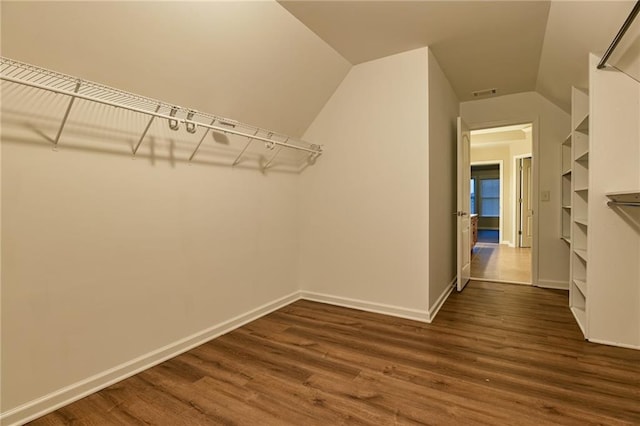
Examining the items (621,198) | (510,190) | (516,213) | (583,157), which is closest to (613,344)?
(621,198)

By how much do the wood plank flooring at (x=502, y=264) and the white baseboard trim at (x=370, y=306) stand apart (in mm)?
2026

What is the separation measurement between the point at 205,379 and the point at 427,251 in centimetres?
198

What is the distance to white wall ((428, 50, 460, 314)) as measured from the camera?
9.57ft

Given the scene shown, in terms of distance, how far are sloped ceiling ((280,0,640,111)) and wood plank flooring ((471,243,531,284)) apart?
2.45m

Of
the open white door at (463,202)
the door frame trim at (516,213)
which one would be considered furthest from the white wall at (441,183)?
the door frame trim at (516,213)

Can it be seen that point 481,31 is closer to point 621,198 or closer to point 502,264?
point 621,198

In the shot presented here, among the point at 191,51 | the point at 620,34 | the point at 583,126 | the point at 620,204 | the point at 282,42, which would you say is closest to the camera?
the point at 620,34

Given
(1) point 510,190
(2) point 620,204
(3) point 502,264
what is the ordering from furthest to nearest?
(1) point 510,190, (3) point 502,264, (2) point 620,204

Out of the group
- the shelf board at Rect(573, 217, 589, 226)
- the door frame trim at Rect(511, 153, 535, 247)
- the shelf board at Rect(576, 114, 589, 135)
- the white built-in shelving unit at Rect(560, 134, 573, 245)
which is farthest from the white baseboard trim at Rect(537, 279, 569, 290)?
the door frame trim at Rect(511, 153, 535, 247)

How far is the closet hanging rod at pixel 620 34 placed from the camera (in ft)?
5.05

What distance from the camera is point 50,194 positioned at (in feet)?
5.38

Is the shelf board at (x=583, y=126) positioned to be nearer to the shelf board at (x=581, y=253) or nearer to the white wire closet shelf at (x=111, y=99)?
the shelf board at (x=581, y=253)

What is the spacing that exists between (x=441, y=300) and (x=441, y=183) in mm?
1219

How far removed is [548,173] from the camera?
391cm
